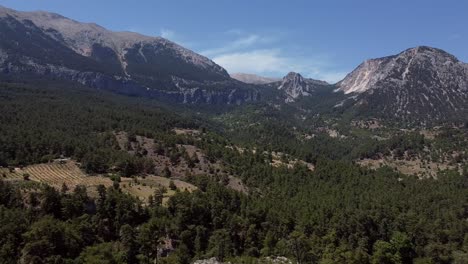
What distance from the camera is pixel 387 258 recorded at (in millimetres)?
131750

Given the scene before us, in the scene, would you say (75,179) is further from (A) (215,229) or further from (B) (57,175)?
(A) (215,229)

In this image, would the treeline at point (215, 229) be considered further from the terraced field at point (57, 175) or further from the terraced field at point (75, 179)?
the terraced field at point (57, 175)

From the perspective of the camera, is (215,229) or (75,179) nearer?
(215,229)

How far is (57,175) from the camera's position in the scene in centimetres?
17400

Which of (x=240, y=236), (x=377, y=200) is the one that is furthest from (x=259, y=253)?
(x=377, y=200)

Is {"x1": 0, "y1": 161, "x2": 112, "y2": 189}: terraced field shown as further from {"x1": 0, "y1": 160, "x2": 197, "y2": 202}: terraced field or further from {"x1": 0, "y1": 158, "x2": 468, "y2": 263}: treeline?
{"x1": 0, "y1": 158, "x2": 468, "y2": 263}: treeline

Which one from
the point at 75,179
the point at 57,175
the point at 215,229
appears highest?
the point at 57,175

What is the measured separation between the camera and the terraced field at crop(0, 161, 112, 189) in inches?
6452

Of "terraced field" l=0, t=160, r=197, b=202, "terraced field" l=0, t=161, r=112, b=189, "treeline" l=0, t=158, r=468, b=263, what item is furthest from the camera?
→ "terraced field" l=0, t=161, r=112, b=189

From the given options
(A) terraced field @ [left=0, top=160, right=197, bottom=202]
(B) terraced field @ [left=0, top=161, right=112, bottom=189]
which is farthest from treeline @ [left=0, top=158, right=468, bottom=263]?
(B) terraced field @ [left=0, top=161, right=112, bottom=189]

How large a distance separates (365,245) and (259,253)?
36.3 metres

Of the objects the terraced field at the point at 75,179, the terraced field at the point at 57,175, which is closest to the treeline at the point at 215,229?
the terraced field at the point at 75,179

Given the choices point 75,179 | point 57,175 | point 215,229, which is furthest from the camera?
point 57,175

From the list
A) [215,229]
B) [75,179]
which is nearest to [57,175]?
[75,179]
